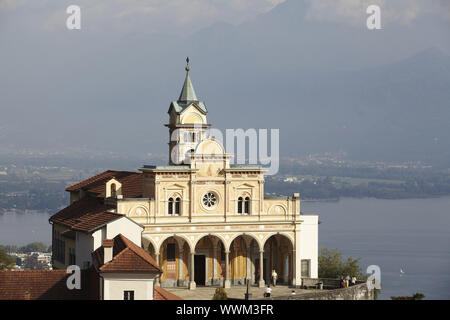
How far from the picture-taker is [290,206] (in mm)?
61938

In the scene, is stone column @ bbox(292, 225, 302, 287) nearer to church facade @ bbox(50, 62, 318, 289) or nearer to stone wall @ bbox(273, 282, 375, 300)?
church facade @ bbox(50, 62, 318, 289)

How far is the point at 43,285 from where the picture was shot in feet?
152

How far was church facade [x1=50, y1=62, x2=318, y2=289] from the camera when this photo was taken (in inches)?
2307

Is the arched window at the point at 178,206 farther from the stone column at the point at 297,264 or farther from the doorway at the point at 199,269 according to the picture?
the stone column at the point at 297,264

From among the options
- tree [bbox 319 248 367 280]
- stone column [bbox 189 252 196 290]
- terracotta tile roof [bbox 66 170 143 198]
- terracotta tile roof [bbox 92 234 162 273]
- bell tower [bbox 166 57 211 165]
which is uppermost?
bell tower [bbox 166 57 211 165]

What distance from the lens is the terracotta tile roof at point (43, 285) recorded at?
45.3 metres

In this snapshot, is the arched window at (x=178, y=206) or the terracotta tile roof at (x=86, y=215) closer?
the terracotta tile roof at (x=86, y=215)

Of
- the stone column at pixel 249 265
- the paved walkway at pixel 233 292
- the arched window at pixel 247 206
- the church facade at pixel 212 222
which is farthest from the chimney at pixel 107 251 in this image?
the stone column at pixel 249 265

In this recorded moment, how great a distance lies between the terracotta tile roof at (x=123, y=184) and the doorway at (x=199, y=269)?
5755mm

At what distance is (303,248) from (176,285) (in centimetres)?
937

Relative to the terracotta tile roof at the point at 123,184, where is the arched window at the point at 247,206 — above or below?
below

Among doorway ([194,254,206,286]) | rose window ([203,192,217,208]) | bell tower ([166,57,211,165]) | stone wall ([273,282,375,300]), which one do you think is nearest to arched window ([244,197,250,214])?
rose window ([203,192,217,208])
